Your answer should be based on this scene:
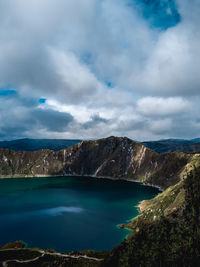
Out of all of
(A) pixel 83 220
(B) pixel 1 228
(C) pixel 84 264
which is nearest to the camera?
(C) pixel 84 264

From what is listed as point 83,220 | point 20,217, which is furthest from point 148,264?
point 20,217

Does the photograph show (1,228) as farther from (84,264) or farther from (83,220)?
(84,264)

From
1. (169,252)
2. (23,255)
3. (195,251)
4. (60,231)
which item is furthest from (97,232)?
(195,251)

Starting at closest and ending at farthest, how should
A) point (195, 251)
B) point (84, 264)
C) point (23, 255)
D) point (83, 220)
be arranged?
1. point (195, 251)
2. point (84, 264)
3. point (23, 255)
4. point (83, 220)

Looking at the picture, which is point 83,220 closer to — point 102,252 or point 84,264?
point 102,252

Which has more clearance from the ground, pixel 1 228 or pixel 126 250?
pixel 126 250

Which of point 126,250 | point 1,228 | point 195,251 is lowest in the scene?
point 1,228

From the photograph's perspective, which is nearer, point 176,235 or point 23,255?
point 176,235

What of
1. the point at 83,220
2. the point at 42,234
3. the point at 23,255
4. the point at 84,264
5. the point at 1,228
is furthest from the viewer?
the point at 83,220

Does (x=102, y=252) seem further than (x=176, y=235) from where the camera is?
Yes

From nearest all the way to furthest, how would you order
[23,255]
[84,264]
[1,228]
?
[84,264] → [23,255] → [1,228]
